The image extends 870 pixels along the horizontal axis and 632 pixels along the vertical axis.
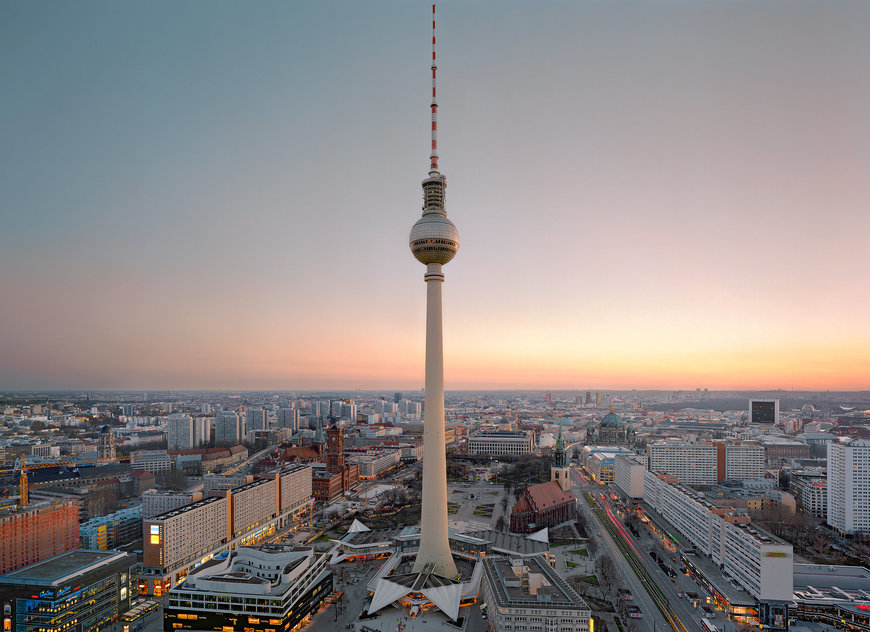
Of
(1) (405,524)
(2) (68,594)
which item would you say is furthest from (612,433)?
(2) (68,594)

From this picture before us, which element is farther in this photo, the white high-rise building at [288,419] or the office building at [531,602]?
the white high-rise building at [288,419]

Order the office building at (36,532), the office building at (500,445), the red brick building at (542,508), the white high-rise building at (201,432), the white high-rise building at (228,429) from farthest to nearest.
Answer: the white high-rise building at (228,429) < the white high-rise building at (201,432) < the office building at (500,445) < the red brick building at (542,508) < the office building at (36,532)

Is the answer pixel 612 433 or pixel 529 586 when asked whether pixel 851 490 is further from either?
pixel 612 433

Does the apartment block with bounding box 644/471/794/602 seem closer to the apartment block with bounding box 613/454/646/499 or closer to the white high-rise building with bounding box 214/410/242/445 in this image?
the apartment block with bounding box 613/454/646/499

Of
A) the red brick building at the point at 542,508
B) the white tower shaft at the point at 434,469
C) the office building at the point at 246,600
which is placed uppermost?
the white tower shaft at the point at 434,469

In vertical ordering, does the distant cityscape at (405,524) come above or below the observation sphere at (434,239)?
below

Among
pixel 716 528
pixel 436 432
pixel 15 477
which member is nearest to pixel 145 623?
pixel 436 432

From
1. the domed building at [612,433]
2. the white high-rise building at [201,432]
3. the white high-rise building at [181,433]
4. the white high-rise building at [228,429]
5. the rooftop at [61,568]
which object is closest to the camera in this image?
the rooftop at [61,568]

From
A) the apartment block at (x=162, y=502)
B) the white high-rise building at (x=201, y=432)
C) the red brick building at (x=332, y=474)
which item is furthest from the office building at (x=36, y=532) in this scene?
the white high-rise building at (x=201, y=432)

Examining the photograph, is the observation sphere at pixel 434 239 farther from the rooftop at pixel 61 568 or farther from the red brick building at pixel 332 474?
the red brick building at pixel 332 474
